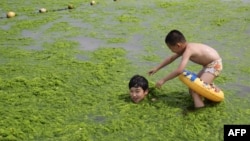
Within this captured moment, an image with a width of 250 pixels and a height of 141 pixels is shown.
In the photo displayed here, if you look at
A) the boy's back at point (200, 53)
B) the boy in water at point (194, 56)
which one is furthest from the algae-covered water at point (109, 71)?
the boy's back at point (200, 53)

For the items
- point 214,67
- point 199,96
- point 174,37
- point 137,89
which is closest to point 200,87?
point 199,96

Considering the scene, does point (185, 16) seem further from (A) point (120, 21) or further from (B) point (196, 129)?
(B) point (196, 129)

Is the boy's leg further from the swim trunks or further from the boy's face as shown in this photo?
the boy's face

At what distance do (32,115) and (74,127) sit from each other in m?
0.67

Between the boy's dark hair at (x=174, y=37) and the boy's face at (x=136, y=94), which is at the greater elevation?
the boy's dark hair at (x=174, y=37)

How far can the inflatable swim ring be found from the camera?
15.0 feet

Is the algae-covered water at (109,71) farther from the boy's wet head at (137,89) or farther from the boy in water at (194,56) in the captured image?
the boy in water at (194,56)

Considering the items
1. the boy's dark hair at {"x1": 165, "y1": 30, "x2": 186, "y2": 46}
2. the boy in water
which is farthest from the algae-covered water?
the boy's dark hair at {"x1": 165, "y1": 30, "x2": 186, "y2": 46}

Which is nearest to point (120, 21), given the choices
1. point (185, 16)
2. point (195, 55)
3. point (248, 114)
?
point (185, 16)

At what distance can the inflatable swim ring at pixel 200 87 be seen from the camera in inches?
180

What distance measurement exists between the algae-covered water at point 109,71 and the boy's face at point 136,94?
107 millimetres

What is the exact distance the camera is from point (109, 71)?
6.04 metres

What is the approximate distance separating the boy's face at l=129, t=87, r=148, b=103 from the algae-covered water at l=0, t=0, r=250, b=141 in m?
0.11

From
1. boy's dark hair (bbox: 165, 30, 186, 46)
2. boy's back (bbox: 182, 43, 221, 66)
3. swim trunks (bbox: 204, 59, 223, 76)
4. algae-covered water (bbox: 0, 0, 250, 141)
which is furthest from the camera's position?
swim trunks (bbox: 204, 59, 223, 76)
